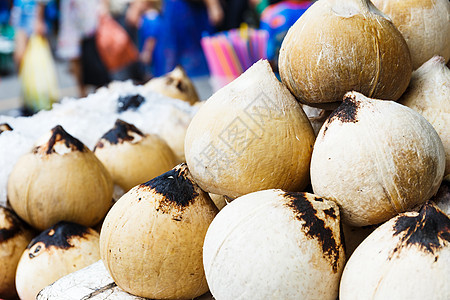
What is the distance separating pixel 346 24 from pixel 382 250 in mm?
535

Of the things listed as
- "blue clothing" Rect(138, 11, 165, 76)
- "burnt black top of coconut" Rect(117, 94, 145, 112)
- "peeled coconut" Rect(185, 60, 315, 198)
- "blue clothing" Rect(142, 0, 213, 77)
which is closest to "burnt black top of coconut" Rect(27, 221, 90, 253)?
"peeled coconut" Rect(185, 60, 315, 198)

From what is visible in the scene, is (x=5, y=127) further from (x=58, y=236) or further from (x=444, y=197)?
(x=444, y=197)

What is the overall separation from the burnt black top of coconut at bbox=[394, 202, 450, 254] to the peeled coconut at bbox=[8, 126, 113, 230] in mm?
1067

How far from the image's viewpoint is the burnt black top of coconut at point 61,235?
59.3 inches

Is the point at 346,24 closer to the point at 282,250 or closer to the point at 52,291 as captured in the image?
the point at 282,250

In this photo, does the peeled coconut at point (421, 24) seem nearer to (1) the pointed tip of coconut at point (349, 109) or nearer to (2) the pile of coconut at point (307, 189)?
(2) the pile of coconut at point (307, 189)

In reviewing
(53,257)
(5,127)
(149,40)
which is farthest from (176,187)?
(149,40)

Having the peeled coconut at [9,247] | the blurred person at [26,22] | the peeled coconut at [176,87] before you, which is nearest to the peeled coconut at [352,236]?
the peeled coconut at [9,247]

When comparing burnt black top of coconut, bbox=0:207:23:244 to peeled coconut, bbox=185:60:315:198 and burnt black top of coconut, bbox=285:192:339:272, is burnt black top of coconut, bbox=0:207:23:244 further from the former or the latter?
burnt black top of coconut, bbox=285:192:339:272

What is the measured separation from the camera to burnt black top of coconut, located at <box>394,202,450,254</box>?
2.77ft

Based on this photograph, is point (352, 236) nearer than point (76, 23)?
Yes

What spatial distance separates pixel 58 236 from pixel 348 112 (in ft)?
3.32

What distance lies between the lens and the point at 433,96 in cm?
118

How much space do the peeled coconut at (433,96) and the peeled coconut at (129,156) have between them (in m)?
0.93
